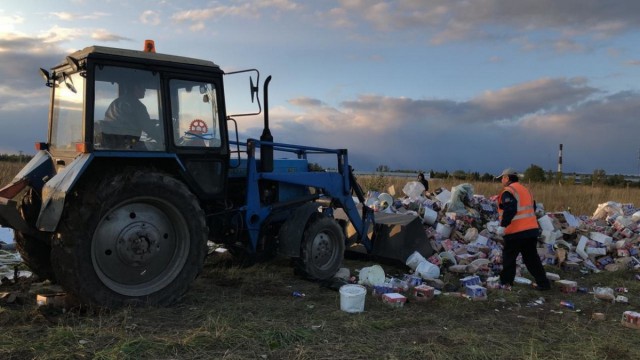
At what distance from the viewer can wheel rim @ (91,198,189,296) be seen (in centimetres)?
471

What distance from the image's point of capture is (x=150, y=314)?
15.4 feet

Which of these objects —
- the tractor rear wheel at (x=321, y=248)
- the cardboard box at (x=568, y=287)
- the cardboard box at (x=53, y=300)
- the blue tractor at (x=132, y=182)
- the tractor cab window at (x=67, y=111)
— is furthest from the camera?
the cardboard box at (x=568, y=287)

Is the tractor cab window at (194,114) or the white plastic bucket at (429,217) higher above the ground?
the tractor cab window at (194,114)

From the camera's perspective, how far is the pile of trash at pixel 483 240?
7504mm

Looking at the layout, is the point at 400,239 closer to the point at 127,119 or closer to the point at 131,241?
the point at 131,241

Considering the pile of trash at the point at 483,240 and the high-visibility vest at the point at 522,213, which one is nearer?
the high-visibility vest at the point at 522,213

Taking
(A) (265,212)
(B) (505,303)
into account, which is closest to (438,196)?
(B) (505,303)

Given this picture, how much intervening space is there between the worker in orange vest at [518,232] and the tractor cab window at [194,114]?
3.80 m

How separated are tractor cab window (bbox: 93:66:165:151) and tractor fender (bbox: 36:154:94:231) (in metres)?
0.30

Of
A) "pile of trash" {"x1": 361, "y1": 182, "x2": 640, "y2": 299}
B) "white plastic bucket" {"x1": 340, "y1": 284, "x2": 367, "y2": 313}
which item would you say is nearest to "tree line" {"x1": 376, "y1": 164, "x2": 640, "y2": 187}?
"pile of trash" {"x1": 361, "y1": 182, "x2": 640, "y2": 299}

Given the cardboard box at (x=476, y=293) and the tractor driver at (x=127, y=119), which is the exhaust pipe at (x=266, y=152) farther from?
the cardboard box at (x=476, y=293)

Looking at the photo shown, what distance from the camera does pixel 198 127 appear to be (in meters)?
5.51

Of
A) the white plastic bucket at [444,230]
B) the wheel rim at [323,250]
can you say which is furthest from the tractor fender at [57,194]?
the white plastic bucket at [444,230]

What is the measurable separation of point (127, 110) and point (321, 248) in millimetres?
2894
